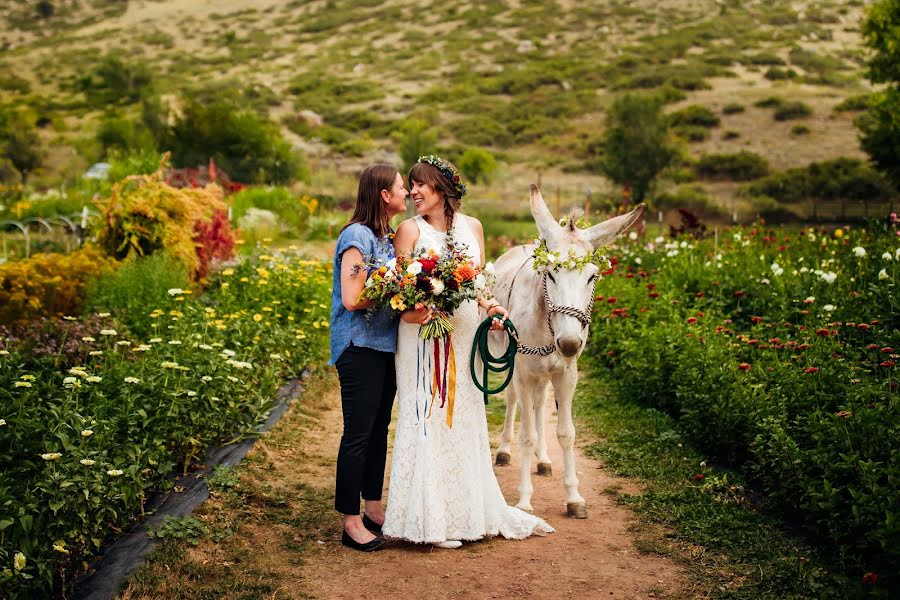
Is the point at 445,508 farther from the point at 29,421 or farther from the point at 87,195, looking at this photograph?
the point at 87,195

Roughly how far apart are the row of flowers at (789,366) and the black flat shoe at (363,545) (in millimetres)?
2524

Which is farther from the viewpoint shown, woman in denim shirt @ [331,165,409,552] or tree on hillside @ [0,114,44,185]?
tree on hillside @ [0,114,44,185]

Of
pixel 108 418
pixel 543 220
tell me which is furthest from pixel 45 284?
pixel 543 220

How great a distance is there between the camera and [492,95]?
54.1 meters

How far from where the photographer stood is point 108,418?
17.1ft

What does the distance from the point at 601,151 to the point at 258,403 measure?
34775 millimetres

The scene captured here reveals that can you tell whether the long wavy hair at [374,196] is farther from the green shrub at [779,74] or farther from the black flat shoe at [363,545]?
the green shrub at [779,74]

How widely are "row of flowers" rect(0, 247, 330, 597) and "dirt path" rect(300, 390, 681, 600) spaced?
4.00ft

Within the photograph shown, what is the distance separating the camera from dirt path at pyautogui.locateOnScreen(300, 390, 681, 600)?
4504 mm

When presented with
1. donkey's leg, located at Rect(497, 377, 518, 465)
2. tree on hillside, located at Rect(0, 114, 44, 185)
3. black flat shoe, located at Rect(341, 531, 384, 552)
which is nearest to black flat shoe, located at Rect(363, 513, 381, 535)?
black flat shoe, located at Rect(341, 531, 384, 552)

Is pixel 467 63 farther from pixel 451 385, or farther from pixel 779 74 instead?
pixel 451 385

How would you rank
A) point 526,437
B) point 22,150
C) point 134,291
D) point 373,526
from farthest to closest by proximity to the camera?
point 22,150 < point 134,291 < point 526,437 < point 373,526

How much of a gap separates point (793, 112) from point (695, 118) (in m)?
4.96

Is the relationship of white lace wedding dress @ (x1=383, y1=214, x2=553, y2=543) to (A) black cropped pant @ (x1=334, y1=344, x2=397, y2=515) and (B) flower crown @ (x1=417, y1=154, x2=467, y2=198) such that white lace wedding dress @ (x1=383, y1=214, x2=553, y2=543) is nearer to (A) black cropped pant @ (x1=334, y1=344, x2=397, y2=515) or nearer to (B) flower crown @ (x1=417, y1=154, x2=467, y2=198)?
(A) black cropped pant @ (x1=334, y1=344, x2=397, y2=515)
